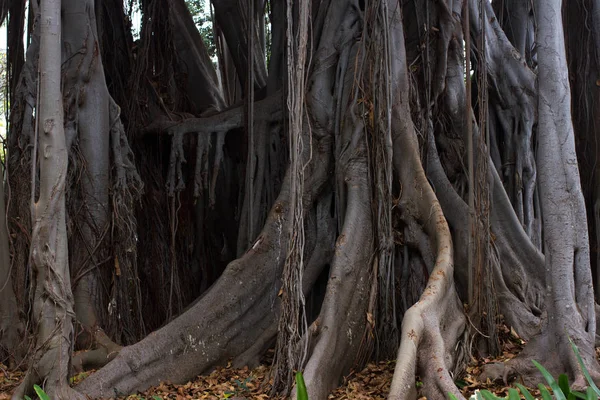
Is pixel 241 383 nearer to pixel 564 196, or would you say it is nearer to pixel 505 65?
pixel 564 196

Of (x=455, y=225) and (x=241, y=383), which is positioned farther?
(x=455, y=225)

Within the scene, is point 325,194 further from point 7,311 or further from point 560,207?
point 7,311

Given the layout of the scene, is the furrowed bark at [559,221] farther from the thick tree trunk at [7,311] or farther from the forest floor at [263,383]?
the thick tree trunk at [7,311]

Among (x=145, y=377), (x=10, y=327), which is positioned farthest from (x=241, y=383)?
(x=10, y=327)

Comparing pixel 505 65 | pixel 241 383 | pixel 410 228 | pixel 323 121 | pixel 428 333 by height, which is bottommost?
pixel 241 383

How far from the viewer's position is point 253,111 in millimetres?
6699

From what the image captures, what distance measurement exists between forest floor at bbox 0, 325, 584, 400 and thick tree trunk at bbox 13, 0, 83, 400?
1.91ft

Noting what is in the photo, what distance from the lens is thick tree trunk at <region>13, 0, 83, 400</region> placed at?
4180 millimetres

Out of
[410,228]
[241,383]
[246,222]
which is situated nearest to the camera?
[241,383]

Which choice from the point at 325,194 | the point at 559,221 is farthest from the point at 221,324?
the point at 559,221

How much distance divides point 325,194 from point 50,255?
89.0 inches

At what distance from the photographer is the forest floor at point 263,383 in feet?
14.6

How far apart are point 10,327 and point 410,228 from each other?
2862 millimetres

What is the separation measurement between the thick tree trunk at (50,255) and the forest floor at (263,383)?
58cm
